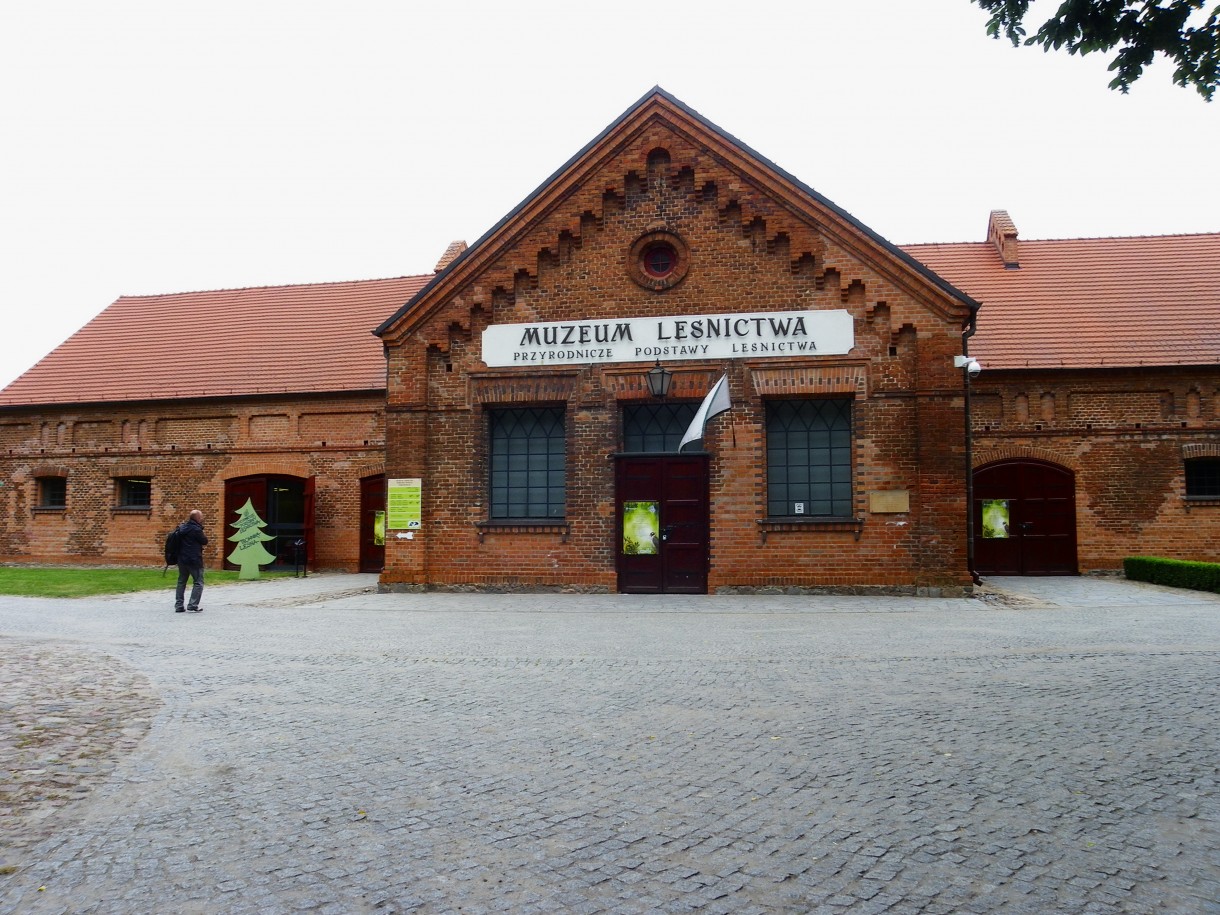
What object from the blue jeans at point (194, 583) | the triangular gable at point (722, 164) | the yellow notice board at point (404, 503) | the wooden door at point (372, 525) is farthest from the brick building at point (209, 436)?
the blue jeans at point (194, 583)

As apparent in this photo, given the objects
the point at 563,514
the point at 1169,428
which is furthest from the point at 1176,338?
the point at 563,514

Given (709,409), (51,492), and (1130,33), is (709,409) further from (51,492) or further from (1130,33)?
(51,492)

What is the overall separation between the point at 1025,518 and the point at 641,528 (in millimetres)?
9638

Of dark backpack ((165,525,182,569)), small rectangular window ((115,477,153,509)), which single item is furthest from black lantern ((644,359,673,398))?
small rectangular window ((115,477,153,509))

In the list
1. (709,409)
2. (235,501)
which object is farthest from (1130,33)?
(235,501)

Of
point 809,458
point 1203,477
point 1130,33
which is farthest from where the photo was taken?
point 1203,477

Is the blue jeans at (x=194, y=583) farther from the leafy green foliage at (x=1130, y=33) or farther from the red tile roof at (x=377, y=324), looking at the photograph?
the leafy green foliage at (x=1130, y=33)

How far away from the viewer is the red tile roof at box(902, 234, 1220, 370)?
70.2 ft

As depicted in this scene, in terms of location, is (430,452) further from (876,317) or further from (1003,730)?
(1003,730)

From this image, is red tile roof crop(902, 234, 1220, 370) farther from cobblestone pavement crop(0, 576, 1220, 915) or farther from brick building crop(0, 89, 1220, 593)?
cobblestone pavement crop(0, 576, 1220, 915)

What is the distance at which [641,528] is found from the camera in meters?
16.9

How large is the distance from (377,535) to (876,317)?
43.6 ft

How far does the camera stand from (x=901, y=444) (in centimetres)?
1609

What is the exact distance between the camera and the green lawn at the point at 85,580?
17297 mm
